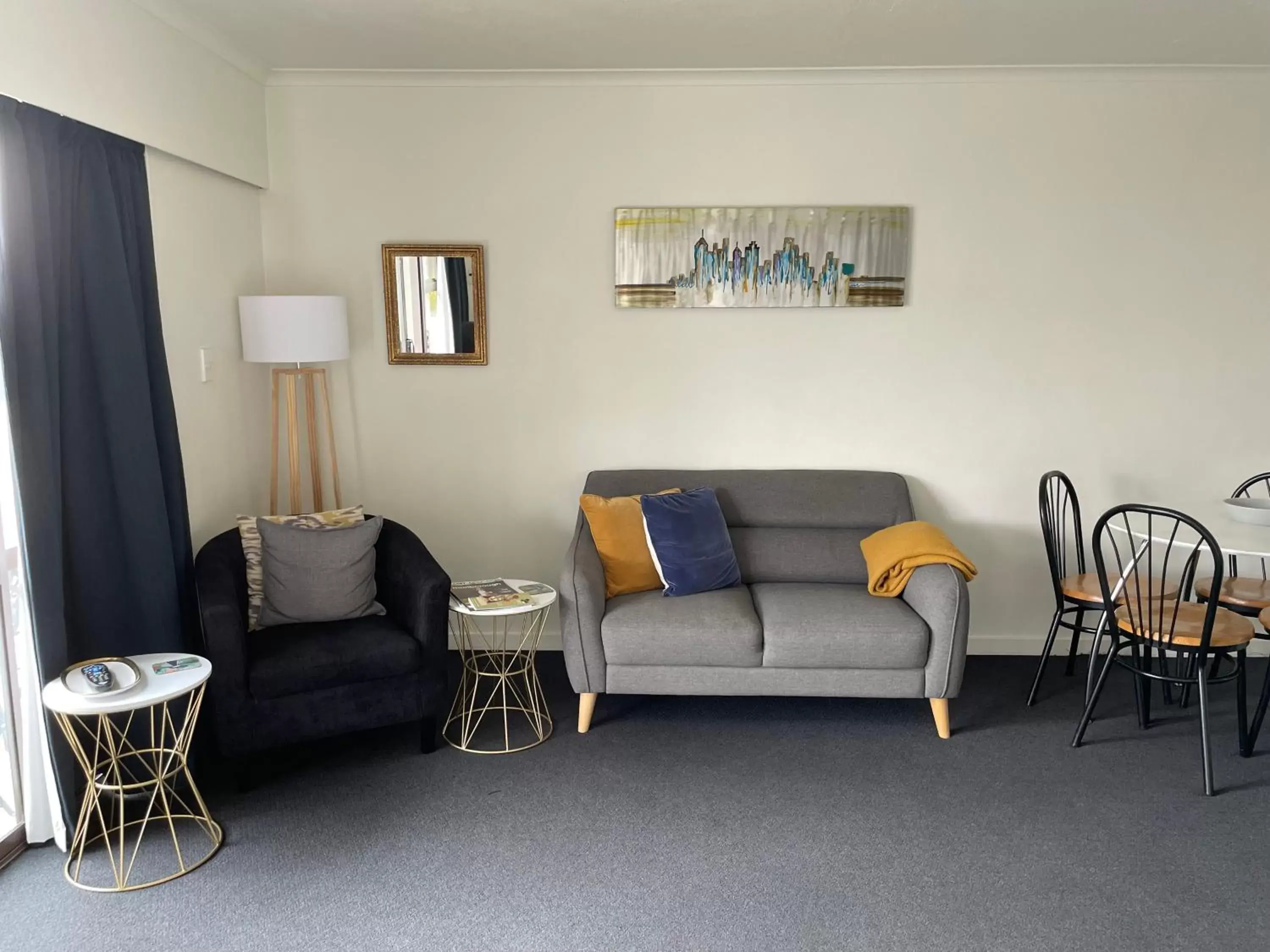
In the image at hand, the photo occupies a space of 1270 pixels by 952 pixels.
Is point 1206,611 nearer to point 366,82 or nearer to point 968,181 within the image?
point 968,181

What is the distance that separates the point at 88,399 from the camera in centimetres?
275

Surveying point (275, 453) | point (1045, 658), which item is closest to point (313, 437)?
point (275, 453)

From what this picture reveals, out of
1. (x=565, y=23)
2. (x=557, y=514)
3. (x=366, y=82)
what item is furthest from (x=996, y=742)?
(x=366, y=82)

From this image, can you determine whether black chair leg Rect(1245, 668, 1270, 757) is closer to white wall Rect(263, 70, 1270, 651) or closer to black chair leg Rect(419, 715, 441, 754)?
white wall Rect(263, 70, 1270, 651)

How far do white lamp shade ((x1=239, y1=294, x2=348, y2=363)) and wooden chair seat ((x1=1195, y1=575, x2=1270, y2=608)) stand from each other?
3.43 m

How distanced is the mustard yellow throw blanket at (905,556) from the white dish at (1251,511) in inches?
39.3

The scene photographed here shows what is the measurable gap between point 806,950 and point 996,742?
143 cm

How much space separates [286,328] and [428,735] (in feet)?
5.29

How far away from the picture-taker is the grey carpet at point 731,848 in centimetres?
238

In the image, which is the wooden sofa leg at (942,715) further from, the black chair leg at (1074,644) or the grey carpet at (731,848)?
the black chair leg at (1074,644)

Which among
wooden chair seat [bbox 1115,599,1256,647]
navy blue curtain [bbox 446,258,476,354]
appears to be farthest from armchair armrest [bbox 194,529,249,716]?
wooden chair seat [bbox 1115,599,1256,647]

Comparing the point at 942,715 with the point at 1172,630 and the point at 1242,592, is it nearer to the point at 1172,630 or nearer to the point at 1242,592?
the point at 1172,630

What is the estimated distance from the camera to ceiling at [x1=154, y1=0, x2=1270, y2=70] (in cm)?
314

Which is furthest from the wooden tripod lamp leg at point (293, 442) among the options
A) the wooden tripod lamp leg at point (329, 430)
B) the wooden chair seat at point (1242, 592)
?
the wooden chair seat at point (1242, 592)
